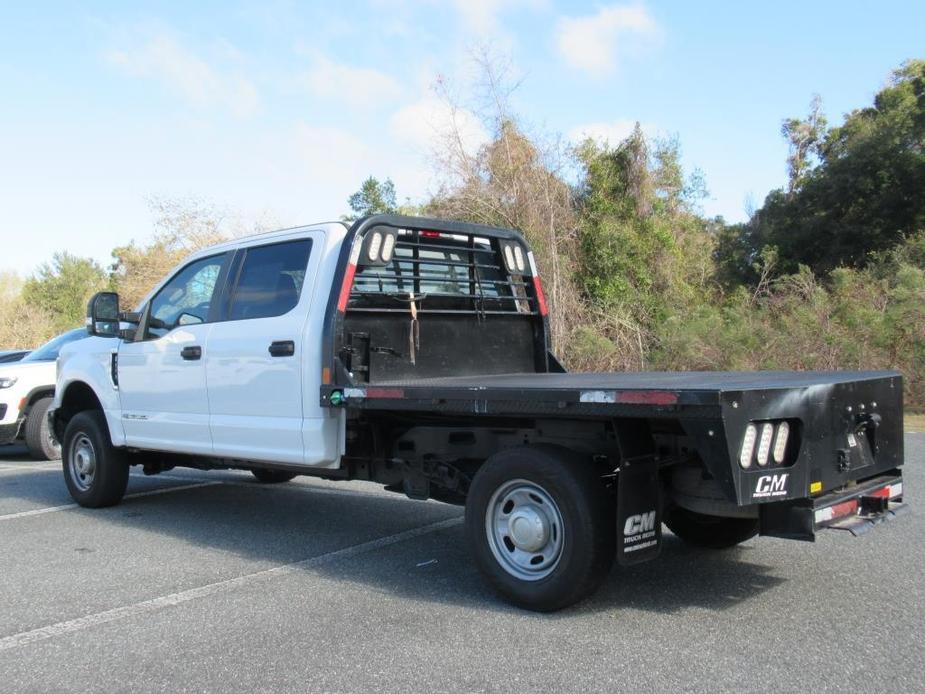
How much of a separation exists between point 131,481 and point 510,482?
6.40 metres

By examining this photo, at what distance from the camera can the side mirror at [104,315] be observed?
6996 millimetres

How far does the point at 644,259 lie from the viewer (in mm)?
22922

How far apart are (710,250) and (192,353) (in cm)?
2493

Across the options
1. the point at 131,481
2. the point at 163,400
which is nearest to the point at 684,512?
the point at 163,400

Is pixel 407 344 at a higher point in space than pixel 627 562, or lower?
higher

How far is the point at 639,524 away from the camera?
4.39 metres

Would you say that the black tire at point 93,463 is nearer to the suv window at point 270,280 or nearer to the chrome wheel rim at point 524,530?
the suv window at point 270,280

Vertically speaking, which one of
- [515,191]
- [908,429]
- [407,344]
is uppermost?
[515,191]

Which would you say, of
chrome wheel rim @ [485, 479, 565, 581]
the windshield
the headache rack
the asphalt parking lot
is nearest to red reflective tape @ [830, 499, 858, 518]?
the asphalt parking lot

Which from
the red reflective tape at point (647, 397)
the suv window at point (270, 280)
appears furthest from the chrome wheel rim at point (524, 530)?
the suv window at point (270, 280)

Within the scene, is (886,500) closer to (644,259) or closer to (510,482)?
(510,482)

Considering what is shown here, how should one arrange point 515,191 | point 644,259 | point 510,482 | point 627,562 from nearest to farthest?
point 627,562, point 510,482, point 515,191, point 644,259

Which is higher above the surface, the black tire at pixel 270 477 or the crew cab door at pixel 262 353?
the crew cab door at pixel 262 353

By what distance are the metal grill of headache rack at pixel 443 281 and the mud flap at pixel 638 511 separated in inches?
91.7
